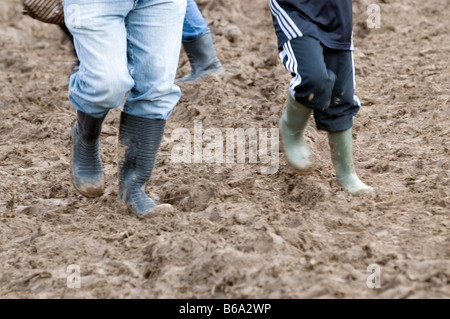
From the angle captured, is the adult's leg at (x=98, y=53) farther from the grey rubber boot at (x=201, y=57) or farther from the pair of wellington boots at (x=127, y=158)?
the grey rubber boot at (x=201, y=57)

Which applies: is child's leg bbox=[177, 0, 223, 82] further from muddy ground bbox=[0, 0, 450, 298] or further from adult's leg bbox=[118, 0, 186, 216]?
adult's leg bbox=[118, 0, 186, 216]

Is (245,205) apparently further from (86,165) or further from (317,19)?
(317,19)

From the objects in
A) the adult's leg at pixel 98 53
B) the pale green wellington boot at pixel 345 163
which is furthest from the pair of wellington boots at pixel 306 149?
the adult's leg at pixel 98 53

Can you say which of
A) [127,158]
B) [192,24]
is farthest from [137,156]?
[192,24]

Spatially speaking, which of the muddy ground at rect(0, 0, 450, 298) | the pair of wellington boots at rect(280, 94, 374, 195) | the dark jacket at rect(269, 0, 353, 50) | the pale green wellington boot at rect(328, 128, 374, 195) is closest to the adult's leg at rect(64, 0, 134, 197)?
the muddy ground at rect(0, 0, 450, 298)

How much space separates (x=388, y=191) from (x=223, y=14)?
382cm

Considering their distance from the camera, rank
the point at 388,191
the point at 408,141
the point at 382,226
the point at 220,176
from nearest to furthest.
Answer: the point at 382,226
the point at 388,191
the point at 220,176
the point at 408,141

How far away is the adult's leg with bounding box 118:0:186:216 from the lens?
9.60 feet

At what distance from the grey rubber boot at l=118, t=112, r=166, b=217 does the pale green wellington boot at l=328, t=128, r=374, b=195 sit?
2.77ft

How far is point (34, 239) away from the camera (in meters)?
3.17

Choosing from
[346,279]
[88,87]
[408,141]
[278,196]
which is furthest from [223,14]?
[346,279]

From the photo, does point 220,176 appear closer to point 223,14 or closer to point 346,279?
point 346,279

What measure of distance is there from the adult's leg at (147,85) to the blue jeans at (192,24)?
7.42 feet

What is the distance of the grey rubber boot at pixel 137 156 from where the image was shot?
123 inches
